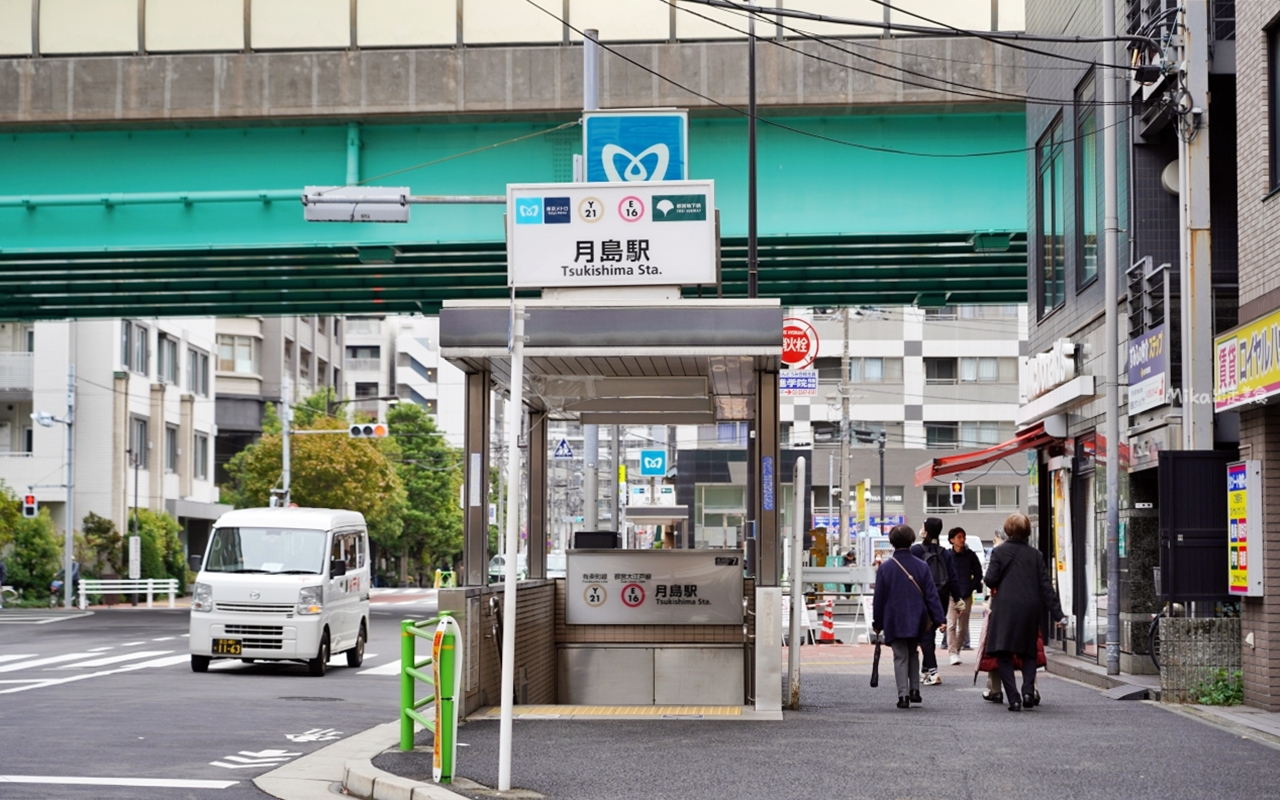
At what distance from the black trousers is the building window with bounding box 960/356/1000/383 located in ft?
208

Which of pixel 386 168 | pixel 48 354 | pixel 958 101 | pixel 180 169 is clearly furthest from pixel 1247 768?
pixel 48 354

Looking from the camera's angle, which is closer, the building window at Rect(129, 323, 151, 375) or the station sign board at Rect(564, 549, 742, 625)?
the station sign board at Rect(564, 549, 742, 625)

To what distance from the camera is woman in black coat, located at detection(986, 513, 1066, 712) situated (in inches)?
531

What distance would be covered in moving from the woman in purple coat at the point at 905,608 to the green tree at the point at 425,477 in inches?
2556

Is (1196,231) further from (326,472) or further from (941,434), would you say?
(941,434)

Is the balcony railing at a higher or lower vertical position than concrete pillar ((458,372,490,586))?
higher

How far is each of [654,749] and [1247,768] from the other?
3685mm

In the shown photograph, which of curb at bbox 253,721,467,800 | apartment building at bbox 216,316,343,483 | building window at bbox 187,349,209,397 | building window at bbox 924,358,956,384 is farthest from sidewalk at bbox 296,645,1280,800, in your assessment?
apartment building at bbox 216,316,343,483

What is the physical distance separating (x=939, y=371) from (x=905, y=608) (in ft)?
209

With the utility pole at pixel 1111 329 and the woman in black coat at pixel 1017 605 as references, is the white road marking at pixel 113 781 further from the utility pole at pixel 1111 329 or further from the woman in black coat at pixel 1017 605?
the utility pole at pixel 1111 329

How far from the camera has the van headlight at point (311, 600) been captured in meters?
19.9

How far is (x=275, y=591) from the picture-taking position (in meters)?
19.8

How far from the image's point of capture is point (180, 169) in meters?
24.4

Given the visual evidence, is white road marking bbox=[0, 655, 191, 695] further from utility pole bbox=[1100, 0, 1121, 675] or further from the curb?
utility pole bbox=[1100, 0, 1121, 675]
